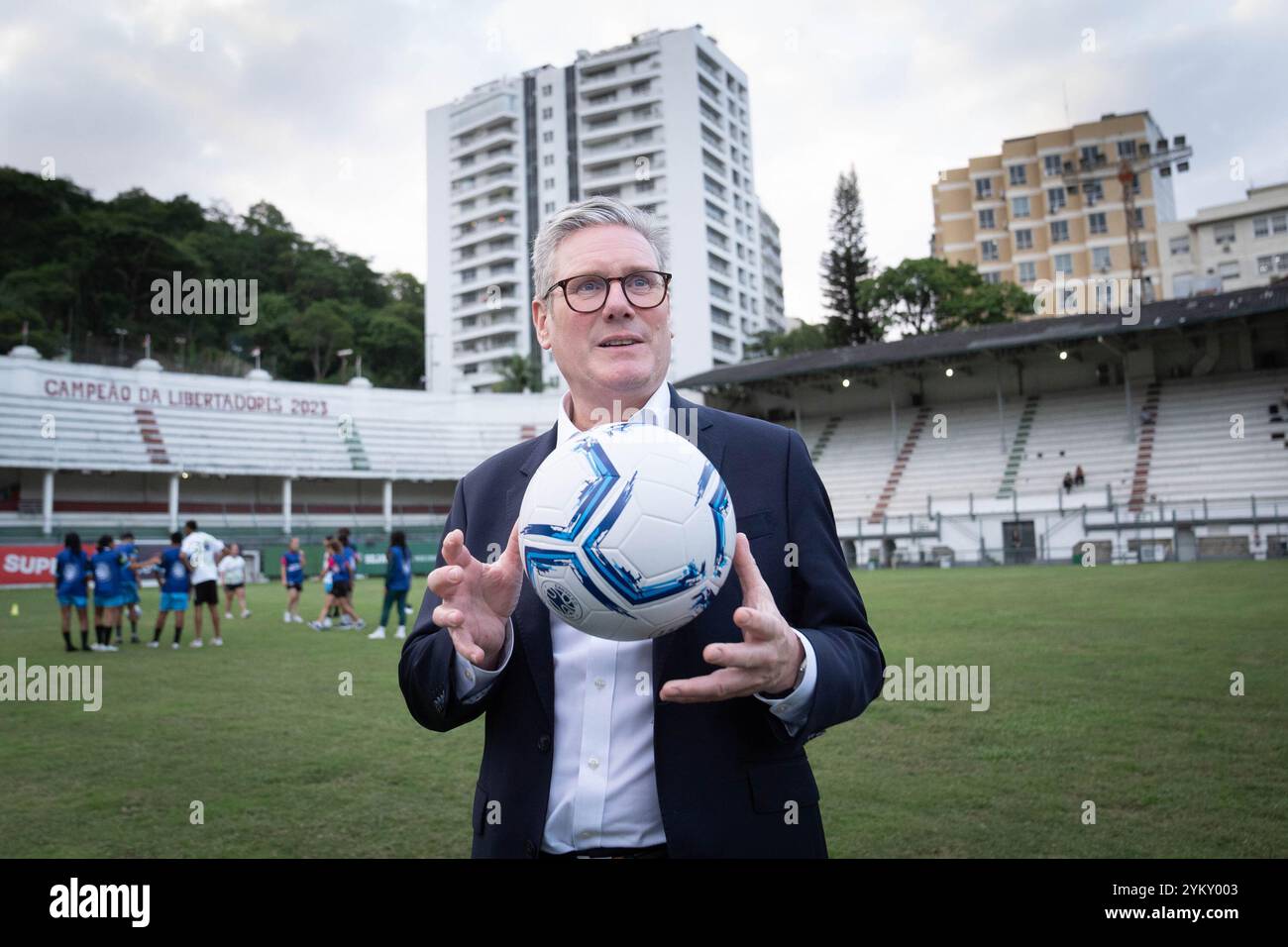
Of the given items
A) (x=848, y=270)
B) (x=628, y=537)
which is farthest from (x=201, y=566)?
(x=848, y=270)

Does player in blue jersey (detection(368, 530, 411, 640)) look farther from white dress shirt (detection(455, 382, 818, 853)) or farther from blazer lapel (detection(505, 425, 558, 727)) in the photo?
white dress shirt (detection(455, 382, 818, 853))

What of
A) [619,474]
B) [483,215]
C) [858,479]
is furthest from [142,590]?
[483,215]

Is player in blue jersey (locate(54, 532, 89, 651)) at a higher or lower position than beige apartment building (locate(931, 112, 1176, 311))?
lower

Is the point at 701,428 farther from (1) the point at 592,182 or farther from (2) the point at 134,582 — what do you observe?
(1) the point at 592,182

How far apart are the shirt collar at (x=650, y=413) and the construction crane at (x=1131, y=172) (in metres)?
64.8

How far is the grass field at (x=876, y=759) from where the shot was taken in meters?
4.94

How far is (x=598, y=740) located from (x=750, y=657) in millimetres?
574

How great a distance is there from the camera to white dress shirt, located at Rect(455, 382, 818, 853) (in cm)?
208

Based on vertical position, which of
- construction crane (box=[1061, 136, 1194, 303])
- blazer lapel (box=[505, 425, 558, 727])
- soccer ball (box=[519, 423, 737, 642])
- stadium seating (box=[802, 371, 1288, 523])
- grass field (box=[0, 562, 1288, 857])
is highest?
construction crane (box=[1061, 136, 1194, 303])

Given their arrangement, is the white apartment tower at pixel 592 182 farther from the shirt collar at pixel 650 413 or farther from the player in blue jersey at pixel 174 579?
the shirt collar at pixel 650 413

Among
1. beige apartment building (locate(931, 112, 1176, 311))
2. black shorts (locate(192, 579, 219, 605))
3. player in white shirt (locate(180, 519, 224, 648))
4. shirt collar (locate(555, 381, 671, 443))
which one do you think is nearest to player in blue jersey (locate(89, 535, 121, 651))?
player in white shirt (locate(180, 519, 224, 648))

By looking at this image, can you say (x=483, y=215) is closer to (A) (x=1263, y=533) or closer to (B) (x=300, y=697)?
(A) (x=1263, y=533)

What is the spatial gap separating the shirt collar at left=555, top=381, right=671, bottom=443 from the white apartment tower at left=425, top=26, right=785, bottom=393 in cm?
6619
